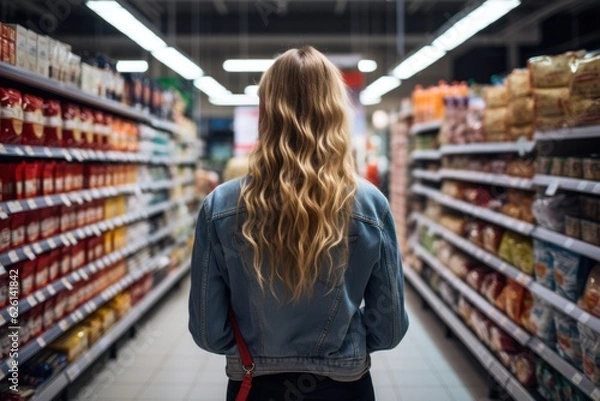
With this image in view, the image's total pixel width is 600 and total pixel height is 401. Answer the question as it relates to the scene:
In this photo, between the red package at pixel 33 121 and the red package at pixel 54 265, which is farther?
the red package at pixel 54 265

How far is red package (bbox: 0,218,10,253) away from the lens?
2758mm

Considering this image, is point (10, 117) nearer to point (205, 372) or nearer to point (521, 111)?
point (205, 372)

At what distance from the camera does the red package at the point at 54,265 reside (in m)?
3.41

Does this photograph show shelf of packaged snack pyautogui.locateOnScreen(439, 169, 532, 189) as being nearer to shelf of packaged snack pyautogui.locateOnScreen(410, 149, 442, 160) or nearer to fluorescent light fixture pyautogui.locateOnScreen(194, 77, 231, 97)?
shelf of packaged snack pyautogui.locateOnScreen(410, 149, 442, 160)

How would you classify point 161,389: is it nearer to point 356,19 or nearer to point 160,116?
point 160,116

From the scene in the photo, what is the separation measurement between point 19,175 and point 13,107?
0.38m

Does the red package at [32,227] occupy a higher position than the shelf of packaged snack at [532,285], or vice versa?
the red package at [32,227]

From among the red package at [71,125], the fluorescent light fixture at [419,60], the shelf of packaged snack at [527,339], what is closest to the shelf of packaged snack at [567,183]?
the shelf of packaged snack at [527,339]

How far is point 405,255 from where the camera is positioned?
7680 mm

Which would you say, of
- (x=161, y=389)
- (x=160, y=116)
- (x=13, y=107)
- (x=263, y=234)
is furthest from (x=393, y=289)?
(x=160, y=116)

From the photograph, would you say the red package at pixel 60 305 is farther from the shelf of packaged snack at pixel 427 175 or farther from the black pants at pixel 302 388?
the shelf of packaged snack at pixel 427 175

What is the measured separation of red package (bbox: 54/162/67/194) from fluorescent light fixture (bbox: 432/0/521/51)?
10.5ft

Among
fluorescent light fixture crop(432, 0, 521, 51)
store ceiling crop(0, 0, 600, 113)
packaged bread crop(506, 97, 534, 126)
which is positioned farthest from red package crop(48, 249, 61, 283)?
store ceiling crop(0, 0, 600, 113)

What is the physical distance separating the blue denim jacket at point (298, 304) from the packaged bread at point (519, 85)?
8.07 ft
